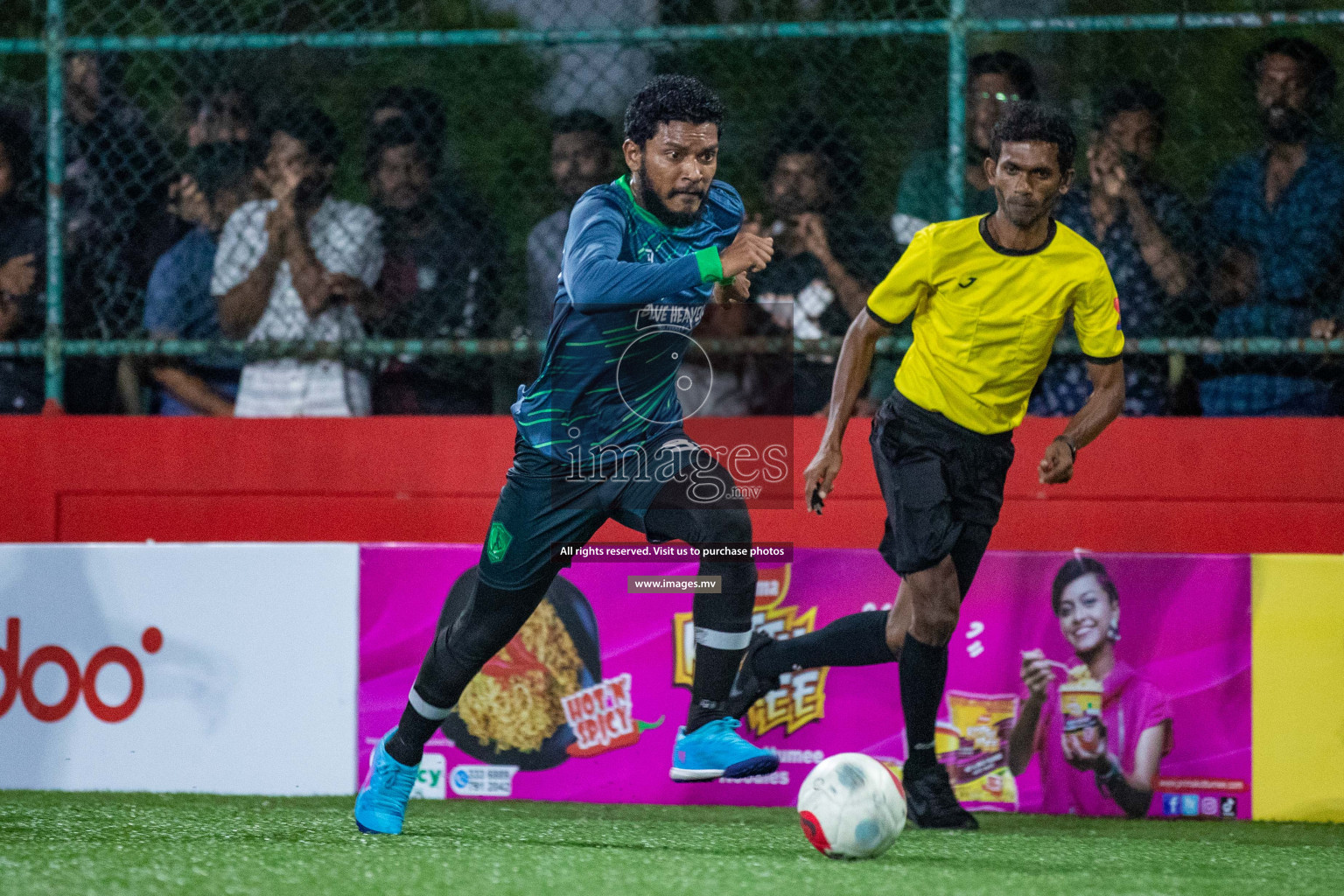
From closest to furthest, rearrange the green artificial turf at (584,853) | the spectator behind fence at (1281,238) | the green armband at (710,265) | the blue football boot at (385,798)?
the green artificial turf at (584,853), the green armband at (710,265), the blue football boot at (385,798), the spectator behind fence at (1281,238)

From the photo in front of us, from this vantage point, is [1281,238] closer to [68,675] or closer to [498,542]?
[498,542]

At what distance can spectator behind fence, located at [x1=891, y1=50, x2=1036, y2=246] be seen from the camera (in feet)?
18.7

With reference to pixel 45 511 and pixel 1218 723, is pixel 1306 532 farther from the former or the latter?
pixel 45 511

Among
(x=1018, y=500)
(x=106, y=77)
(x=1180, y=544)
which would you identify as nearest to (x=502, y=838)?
(x=1018, y=500)

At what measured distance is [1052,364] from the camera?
19.0 ft

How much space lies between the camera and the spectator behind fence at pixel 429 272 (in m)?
5.97

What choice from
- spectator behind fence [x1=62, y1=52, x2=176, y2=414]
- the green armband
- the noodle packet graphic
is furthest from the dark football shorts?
spectator behind fence [x1=62, y1=52, x2=176, y2=414]

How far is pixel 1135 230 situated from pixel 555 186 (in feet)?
7.28

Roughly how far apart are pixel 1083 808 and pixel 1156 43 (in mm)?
2809

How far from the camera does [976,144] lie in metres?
5.72

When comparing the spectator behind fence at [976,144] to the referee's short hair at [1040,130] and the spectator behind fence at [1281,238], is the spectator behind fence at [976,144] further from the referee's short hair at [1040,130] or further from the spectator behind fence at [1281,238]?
the referee's short hair at [1040,130]

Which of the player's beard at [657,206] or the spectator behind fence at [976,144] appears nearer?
the player's beard at [657,206]

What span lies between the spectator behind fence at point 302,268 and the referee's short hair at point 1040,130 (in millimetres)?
2547

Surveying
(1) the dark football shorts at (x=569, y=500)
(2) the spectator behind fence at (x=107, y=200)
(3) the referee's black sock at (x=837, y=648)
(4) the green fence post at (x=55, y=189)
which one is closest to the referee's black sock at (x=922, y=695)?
(3) the referee's black sock at (x=837, y=648)
